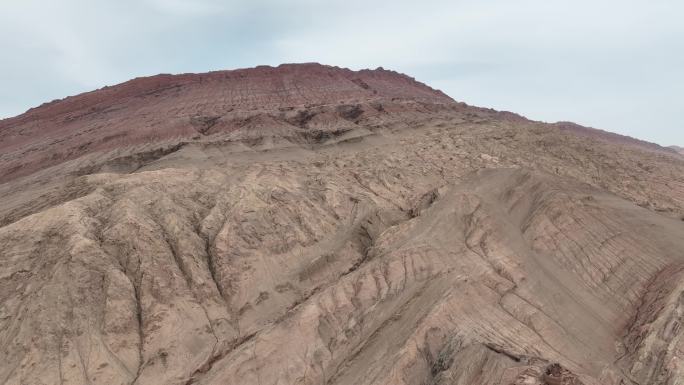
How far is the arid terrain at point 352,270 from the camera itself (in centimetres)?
1405

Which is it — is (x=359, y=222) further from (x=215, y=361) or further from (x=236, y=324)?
(x=215, y=361)

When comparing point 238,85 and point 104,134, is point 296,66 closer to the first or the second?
point 238,85

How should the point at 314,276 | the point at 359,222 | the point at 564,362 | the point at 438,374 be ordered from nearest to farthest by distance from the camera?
the point at 438,374, the point at 564,362, the point at 314,276, the point at 359,222

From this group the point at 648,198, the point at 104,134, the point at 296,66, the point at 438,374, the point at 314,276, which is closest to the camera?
the point at 438,374

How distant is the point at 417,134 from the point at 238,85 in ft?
66.3

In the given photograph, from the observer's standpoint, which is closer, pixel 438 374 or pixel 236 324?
pixel 438 374

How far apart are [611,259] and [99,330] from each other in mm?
17745

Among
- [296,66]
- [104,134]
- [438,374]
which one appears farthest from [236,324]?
[296,66]

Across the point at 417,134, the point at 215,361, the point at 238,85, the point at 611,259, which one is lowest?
the point at 215,361

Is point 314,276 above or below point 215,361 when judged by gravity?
above

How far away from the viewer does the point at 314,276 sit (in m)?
19.8

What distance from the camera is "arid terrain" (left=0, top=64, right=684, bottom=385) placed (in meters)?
14.0

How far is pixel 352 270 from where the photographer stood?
1927 centimetres

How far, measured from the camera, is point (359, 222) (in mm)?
21688
